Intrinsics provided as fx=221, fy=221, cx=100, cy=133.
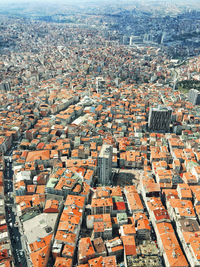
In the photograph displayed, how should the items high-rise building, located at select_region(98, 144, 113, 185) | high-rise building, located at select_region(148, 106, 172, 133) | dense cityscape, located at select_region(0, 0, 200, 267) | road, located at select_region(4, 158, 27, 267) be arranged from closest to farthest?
dense cityscape, located at select_region(0, 0, 200, 267), road, located at select_region(4, 158, 27, 267), high-rise building, located at select_region(98, 144, 113, 185), high-rise building, located at select_region(148, 106, 172, 133)

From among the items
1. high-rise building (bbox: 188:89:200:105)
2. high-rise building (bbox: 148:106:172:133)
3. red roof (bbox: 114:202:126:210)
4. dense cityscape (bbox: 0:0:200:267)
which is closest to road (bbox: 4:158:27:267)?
dense cityscape (bbox: 0:0:200:267)

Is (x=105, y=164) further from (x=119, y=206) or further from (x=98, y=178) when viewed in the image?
(x=119, y=206)

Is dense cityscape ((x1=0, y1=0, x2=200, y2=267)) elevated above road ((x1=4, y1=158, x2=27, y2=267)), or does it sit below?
above

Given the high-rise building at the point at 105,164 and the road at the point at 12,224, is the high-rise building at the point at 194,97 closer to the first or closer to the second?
the high-rise building at the point at 105,164

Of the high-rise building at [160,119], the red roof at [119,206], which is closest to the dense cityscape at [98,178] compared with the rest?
the high-rise building at [160,119]

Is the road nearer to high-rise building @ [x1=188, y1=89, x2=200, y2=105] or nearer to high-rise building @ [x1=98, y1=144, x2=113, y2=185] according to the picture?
high-rise building @ [x1=98, y1=144, x2=113, y2=185]

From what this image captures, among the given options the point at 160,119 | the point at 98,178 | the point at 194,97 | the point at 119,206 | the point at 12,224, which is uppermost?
the point at 160,119

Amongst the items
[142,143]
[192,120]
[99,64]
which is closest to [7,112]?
[142,143]

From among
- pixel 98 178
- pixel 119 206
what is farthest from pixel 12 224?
pixel 119 206
